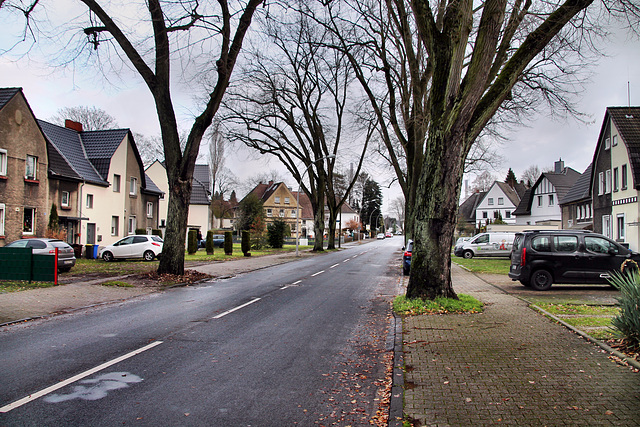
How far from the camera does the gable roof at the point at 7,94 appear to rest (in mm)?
23812

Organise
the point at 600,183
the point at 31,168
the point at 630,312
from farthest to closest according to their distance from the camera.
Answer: the point at 600,183
the point at 31,168
the point at 630,312

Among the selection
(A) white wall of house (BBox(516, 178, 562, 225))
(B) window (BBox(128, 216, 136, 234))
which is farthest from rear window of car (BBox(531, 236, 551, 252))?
(A) white wall of house (BBox(516, 178, 562, 225))

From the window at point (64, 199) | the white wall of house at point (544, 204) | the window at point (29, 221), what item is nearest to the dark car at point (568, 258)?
the window at point (29, 221)

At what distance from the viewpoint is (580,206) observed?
38.4 m

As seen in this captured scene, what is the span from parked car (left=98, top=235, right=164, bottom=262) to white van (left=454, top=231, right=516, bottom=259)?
22.7 metres

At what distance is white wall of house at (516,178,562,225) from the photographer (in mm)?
52000

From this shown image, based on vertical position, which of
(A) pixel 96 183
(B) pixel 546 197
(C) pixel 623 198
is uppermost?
(B) pixel 546 197

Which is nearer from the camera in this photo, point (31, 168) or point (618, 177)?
point (31, 168)

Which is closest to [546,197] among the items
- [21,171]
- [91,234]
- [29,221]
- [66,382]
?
[91,234]

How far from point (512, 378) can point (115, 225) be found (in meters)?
34.1

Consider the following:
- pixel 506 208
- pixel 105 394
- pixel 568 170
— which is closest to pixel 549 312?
pixel 105 394

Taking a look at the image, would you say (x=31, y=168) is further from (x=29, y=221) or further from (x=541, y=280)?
(x=541, y=280)

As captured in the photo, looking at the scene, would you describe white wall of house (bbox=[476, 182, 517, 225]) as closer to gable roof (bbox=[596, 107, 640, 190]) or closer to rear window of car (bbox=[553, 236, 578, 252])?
gable roof (bbox=[596, 107, 640, 190])

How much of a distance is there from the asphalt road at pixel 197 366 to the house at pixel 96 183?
21179 mm
